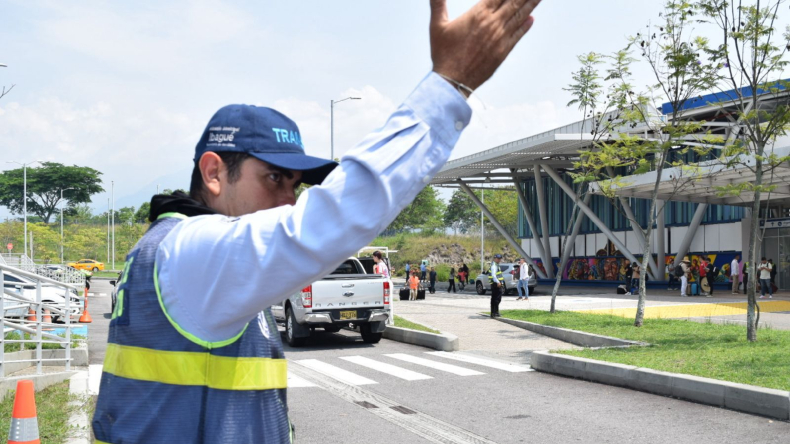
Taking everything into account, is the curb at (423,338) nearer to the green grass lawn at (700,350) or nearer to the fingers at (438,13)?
the green grass lawn at (700,350)

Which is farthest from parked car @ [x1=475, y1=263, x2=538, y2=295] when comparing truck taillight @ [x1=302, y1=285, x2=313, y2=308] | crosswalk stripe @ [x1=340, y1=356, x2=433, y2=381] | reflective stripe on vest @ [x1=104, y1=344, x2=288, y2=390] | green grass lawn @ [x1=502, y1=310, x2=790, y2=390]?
reflective stripe on vest @ [x1=104, y1=344, x2=288, y2=390]

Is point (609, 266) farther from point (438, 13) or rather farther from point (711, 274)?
point (438, 13)

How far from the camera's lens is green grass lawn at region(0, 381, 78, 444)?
6438 mm

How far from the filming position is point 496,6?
136cm

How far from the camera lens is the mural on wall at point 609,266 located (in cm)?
3482

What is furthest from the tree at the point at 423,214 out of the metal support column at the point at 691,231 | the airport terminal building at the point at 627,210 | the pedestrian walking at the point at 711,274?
the pedestrian walking at the point at 711,274

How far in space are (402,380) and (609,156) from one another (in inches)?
424

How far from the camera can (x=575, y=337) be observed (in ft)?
51.0

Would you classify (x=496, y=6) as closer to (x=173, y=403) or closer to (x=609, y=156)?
(x=173, y=403)

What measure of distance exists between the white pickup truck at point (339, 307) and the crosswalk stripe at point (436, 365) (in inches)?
75.0

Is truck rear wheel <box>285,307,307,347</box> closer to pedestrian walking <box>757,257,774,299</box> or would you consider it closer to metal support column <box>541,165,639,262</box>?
pedestrian walking <box>757,257,774,299</box>

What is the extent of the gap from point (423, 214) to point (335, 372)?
228 feet

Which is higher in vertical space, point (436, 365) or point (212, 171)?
point (212, 171)

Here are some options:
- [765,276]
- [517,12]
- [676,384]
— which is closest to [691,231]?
[765,276]
